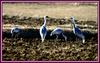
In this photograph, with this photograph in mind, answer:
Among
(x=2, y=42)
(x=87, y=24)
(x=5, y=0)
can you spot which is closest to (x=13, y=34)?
(x=2, y=42)

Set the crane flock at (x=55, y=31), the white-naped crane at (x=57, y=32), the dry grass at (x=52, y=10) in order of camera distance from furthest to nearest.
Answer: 1. the dry grass at (x=52, y=10)
2. the white-naped crane at (x=57, y=32)
3. the crane flock at (x=55, y=31)

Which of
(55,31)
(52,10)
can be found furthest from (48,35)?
(52,10)

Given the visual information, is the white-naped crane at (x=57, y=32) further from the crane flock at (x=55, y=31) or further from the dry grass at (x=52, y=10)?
the dry grass at (x=52, y=10)

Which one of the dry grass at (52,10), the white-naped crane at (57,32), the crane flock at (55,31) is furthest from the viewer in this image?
the dry grass at (52,10)

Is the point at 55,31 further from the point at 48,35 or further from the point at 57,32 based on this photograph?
the point at 48,35

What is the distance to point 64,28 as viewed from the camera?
10.0 meters

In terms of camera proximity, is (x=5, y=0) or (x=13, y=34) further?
(x=13, y=34)

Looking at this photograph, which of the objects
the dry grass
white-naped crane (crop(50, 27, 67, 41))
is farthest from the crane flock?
the dry grass

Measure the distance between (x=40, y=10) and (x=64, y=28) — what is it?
111 centimetres

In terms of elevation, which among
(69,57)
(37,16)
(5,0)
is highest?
(5,0)

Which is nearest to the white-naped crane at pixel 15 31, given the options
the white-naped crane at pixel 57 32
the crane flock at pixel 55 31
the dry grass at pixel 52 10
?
the crane flock at pixel 55 31

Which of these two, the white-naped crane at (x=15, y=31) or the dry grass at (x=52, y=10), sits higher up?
the dry grass at (x=52, y=10)

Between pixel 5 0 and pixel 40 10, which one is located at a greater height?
pixel 5 0

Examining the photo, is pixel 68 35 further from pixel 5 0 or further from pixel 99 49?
pixel 5 0
